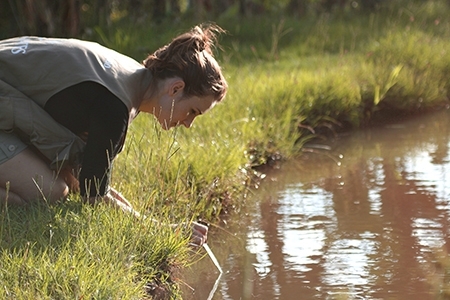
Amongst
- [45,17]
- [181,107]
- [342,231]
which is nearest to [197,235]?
[181,107]

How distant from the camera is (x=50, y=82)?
3.58m

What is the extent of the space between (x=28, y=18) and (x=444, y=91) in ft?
15.0

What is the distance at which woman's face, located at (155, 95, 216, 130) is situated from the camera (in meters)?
3.65

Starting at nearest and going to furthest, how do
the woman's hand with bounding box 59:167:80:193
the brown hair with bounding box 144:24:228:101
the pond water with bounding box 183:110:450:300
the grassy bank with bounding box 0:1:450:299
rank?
1. the grassy bank with bounding box 0:1:450:299
2. the pond water with bounding box 183:110:450:300
3. the brown hair with bounding box 144:24:228:101
4. the woman's hand with bounding box 59:167:80:193

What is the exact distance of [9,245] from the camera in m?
3.07

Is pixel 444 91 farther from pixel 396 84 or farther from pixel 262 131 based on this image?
pixel 262 131

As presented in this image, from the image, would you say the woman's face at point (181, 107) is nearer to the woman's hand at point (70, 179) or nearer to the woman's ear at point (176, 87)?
the woman's ear at point (176, 87)

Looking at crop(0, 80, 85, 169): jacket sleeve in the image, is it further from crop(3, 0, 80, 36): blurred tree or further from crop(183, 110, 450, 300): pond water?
crop(3, 0, 80, 36): blurred tree

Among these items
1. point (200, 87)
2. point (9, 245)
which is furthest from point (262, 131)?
point (9, 245)

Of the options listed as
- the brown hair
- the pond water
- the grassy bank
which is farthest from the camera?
the brown hair

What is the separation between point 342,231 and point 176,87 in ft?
3.93

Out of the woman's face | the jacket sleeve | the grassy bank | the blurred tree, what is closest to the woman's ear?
the woman's face


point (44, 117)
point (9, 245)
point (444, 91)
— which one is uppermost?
point (44, 117)

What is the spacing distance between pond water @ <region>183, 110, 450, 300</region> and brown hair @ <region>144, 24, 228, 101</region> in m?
0.78
